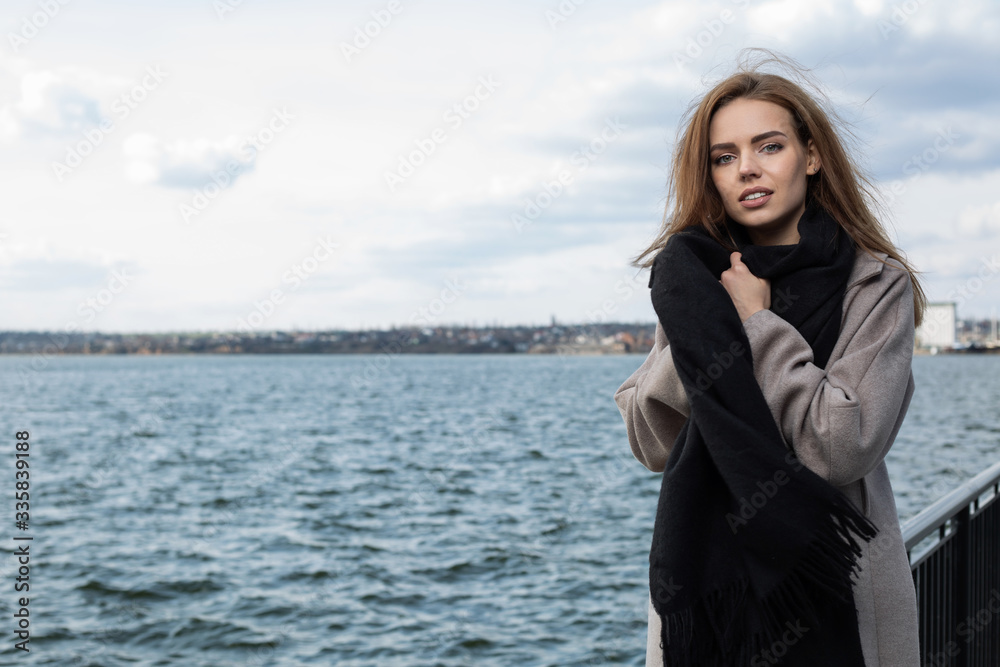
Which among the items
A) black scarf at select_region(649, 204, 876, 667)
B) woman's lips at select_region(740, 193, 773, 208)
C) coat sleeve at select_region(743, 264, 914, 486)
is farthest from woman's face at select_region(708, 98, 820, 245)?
coat sleeve at select_region(743, 264, 914, 486)

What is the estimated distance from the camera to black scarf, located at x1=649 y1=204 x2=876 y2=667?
156 cm

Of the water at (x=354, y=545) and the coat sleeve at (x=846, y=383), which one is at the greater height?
the coat sleeve at (x=846, y=383)

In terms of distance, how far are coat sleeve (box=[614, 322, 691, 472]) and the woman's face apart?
34 cm

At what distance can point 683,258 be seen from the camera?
1.73 meters

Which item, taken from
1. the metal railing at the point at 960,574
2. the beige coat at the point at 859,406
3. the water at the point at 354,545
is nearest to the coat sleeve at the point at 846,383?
the beige coat at the point at 859,406

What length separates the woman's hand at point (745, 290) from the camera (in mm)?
1738

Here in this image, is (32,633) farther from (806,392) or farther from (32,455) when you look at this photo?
(32,455)

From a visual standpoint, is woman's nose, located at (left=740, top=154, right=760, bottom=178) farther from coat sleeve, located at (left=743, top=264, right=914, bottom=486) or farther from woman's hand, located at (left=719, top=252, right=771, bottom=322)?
coat sleeve, located at (left=743, top=264, right=914, bottom=486)

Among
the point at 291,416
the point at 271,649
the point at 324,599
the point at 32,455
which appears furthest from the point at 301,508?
the point at 291,416

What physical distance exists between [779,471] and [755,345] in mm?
Answer: 259

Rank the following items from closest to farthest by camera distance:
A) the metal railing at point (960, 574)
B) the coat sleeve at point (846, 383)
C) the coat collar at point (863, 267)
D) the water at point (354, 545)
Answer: the coat sleeve at point (846, 383) < the coat collar at point (863, 267) < the metal railing at point (960, 574) < the water at point (354, 545)

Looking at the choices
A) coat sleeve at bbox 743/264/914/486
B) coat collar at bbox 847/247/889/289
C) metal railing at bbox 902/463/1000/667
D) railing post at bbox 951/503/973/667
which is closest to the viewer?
coat sleeve at bbox 743/264/914/486

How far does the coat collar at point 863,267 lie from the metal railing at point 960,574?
1025 mm

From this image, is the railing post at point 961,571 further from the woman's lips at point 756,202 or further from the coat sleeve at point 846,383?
the woman's lips at point 756,202
